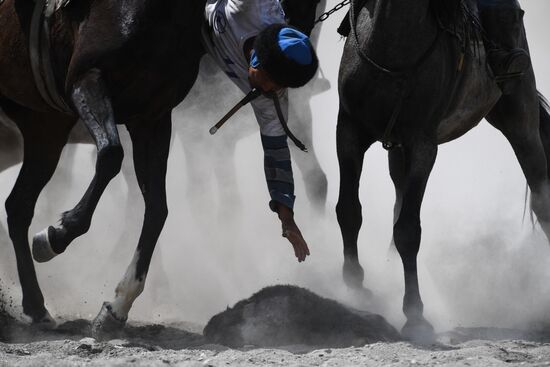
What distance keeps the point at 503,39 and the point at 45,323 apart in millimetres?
3070

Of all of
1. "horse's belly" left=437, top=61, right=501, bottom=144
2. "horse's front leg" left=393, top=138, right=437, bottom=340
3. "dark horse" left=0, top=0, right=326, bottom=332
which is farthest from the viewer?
"horse's belly" left=437, top=61, right=501, bottom=144

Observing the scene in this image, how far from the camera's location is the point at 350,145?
720 cm

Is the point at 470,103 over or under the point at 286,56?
over

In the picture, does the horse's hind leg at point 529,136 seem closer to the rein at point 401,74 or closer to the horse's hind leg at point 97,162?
the rein at point 401,74

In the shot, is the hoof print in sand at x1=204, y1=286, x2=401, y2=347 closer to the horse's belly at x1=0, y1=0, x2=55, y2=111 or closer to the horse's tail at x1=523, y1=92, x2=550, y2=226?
the horse's belly at x1=0, y1=0, x2=55, y2=111

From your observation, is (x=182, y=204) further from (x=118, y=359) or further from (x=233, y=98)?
(x=118, y=359)

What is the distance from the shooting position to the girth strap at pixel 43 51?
6.80m

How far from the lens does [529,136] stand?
8.14 meters

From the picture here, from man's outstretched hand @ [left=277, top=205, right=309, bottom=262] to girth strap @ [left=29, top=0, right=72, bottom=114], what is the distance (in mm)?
1277

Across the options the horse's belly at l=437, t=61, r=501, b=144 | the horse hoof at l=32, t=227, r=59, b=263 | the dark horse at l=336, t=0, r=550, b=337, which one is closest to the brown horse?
the horse hoof at l=32, t=227, r=59, b=263

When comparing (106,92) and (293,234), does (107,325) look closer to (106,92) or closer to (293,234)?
(293,234)

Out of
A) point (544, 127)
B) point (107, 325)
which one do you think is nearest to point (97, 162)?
point (107, 325)

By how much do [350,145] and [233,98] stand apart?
258 centimetres

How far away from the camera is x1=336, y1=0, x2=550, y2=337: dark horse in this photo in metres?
6.93
